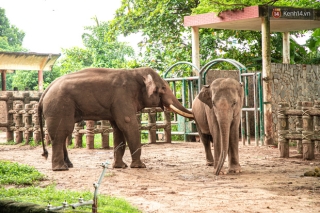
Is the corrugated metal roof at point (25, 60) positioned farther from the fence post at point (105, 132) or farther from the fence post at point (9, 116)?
the fence post at point (105, 132)

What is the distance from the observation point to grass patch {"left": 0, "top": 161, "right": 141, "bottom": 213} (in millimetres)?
6559

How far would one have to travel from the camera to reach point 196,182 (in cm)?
880

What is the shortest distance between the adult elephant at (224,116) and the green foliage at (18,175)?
2677mm

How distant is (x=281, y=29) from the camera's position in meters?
17.2

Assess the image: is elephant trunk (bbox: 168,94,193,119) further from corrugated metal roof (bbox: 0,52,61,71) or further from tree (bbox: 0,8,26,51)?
tree (bbox: 0,8,26,51)

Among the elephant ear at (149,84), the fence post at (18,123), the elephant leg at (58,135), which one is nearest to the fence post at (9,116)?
the fence post at (18,123)

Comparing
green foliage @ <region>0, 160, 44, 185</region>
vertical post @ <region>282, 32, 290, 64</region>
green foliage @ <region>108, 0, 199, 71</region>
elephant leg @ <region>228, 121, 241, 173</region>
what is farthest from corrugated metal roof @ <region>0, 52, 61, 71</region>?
elephant leg @ <region>228, 121, 241, 173</region>

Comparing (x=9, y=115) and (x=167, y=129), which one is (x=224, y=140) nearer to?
(x=167, y=129)

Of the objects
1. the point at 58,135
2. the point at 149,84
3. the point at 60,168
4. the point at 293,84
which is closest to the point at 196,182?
the point at 149,84

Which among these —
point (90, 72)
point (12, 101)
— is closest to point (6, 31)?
point (12, 101)

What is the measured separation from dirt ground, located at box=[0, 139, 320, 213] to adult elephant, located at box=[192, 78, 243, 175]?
0.31 m

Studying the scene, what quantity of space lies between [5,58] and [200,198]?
50.4 feet

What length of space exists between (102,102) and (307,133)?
3759 mm

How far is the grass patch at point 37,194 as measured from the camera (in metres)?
6.56
